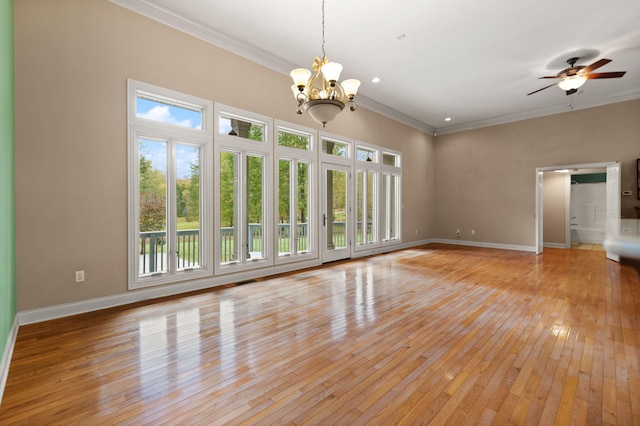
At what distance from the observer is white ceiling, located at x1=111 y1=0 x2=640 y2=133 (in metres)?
3.80

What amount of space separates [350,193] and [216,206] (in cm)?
332

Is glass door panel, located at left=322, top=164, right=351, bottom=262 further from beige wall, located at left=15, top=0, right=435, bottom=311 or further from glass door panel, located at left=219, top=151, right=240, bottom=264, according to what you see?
beige wall, located at left=15, top=0, right=435, bottom=311

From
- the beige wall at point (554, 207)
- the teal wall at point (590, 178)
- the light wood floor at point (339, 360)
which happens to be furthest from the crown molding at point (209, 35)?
the teal wall at point (590, 178)

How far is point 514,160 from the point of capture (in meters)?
8.29

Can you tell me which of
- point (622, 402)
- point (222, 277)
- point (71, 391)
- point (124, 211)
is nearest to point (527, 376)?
point (622, 402)

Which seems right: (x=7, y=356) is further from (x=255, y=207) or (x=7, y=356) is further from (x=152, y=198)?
(x=255, y=207)

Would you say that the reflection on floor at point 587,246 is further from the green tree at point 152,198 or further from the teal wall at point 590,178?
the green tree at point 152,198

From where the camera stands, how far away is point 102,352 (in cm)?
243

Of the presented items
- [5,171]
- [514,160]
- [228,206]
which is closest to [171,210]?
[228,206]

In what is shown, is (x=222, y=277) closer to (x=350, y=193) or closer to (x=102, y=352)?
(x=102, y=352)

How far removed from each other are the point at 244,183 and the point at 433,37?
3786 mm

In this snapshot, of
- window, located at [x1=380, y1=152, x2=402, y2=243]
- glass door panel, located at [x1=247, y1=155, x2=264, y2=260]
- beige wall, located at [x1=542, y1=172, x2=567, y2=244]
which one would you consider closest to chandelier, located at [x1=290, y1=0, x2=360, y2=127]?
glass door panel, located at [x1=247, y1=155, x2=264, y2=260]

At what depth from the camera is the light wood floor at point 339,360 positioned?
5.67ft

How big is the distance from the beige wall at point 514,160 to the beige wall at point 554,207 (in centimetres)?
152
